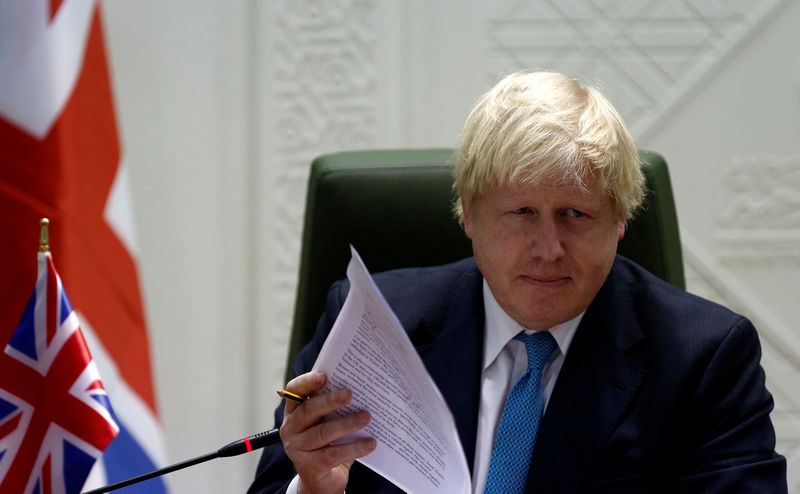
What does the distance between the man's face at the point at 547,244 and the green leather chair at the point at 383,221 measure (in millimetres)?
341

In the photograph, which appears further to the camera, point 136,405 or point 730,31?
point 730,31

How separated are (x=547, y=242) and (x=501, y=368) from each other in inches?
10.4

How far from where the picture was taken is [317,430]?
1.09 m

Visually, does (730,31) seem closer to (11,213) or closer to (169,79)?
(169,79)

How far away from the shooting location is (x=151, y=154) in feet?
8.58

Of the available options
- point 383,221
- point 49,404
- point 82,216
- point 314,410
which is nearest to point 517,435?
point 314,410

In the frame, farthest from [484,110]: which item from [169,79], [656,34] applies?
[169,79]

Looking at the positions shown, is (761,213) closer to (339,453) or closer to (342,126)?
(342,126)

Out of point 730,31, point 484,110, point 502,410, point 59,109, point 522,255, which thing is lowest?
point 502,410

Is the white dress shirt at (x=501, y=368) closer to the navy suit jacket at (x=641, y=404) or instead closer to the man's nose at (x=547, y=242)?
the navy suit jacket at (x=641, y=404)

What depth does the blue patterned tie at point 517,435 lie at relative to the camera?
1.32 m

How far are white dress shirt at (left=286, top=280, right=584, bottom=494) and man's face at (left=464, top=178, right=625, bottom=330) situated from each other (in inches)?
2.6

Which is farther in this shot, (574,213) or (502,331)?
(502,331)

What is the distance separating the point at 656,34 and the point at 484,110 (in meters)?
1.27
